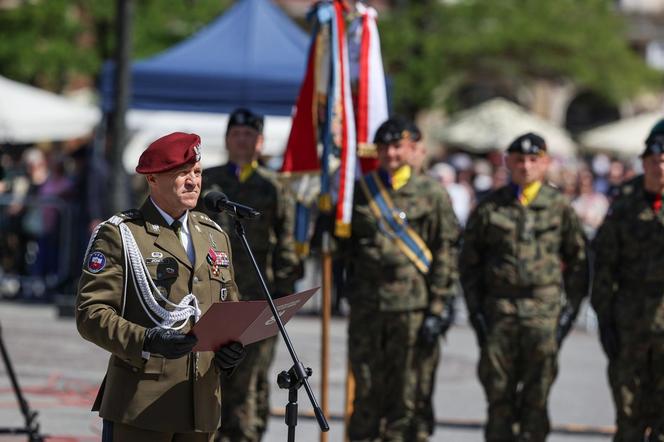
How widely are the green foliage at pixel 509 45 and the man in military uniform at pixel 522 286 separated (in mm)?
23809

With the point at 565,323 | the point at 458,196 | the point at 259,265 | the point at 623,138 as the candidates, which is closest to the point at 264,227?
the point at 259,265

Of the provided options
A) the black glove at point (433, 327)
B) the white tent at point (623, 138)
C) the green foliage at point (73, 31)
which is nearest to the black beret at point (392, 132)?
the black glove at point (433, 327)

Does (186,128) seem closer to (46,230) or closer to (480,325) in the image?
(46,230)

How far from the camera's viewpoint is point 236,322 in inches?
218

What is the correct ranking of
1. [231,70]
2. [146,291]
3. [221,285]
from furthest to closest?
[231,70] < [221,285] < [146,291]

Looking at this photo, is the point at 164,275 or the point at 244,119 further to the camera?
the point at 244,119

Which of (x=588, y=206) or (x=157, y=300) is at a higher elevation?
(x=588, y=206)

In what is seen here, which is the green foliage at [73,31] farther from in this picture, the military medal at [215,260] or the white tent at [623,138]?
the military medal at [215,260]

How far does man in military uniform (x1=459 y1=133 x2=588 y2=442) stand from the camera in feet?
29.1

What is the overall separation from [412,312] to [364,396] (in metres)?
0.61

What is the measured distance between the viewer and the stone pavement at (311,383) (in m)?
10.3

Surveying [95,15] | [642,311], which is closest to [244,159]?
[642,311]

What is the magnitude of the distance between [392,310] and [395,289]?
0.14 metres

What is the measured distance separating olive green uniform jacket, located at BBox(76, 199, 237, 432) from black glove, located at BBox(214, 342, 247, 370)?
175mm
